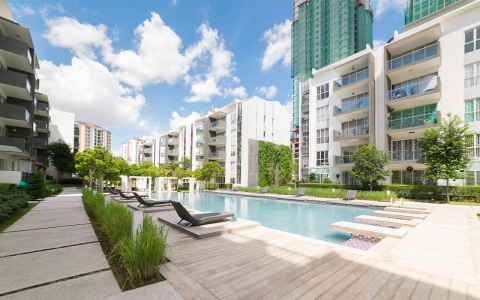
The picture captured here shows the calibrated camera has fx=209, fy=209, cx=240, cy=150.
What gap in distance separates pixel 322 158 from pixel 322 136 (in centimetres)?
249

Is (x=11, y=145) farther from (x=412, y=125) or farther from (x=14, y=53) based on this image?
(x=412, y=125)

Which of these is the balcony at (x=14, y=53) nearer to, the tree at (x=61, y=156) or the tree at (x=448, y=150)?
the tree at (x=61, y=156)

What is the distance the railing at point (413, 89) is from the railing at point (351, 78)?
2931 millimetres

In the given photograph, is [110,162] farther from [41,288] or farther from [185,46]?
[41,288]

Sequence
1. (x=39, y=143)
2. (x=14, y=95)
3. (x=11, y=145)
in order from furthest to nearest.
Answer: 1. (x=39, y=143)
2. (x=14, y=95)
3. (x=11, y=145)

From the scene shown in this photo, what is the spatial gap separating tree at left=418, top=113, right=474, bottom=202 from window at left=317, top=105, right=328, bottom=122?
9.92m

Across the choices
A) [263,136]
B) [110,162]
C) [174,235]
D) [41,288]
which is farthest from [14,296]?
[263,136]

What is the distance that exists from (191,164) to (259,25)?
25982 millimetres

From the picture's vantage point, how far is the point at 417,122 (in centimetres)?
1622

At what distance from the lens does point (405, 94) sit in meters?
17.0

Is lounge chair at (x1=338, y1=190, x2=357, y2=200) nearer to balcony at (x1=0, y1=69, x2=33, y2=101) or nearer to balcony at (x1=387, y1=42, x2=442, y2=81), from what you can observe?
balcony at (x1=387, y1=42, x2=442, y2=81)

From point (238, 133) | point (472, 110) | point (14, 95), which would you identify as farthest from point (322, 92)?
point (14, 95)

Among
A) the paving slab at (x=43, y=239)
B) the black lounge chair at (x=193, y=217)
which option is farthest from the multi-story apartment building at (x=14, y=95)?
the black lounge chair at (x=193, y=217)

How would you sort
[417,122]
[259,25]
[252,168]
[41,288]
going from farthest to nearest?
[252,168] → [259,25] → [417,122] → [41,288]
